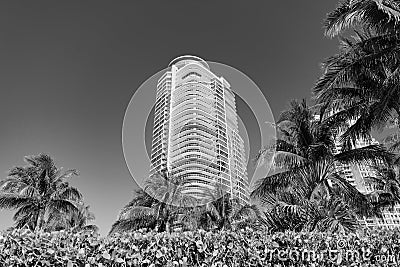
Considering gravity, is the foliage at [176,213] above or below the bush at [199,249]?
above

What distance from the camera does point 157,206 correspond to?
1561 centimetres

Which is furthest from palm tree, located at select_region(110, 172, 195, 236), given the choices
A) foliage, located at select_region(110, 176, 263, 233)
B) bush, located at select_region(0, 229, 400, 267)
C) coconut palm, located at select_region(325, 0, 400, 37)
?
bush, located at select_region(0, 229, 400, 267)

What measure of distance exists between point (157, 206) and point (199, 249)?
12.9m

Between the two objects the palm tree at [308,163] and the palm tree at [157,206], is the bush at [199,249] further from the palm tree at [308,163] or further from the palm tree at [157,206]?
the palm tree at [157,206]

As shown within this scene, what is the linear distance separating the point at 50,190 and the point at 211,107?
48.5 ft

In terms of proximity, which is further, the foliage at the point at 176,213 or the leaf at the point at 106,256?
the foliage at the point at 176,213

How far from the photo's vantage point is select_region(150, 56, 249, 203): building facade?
71.8 ft

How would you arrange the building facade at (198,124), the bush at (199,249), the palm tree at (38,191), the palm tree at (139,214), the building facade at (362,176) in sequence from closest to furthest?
1. the bush at (199,249)
2. the building facade at (362,176)
3. the palm tree at (38,191)
4. the palm tree at (139,214)
5. the building facade at (198,124)

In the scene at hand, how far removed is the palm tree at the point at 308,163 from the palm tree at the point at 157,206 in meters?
6.22

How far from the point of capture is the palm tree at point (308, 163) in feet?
32.7

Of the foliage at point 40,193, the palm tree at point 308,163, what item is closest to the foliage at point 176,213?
the foliage at point 40,193

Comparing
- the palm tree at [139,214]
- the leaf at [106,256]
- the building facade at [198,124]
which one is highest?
the building facade at [198,124]

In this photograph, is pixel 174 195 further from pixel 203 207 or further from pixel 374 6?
pixel 374 6

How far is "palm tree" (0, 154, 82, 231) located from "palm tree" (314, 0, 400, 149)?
45.7 ft
